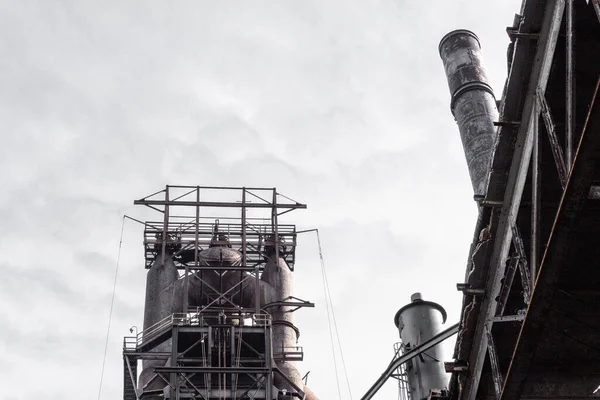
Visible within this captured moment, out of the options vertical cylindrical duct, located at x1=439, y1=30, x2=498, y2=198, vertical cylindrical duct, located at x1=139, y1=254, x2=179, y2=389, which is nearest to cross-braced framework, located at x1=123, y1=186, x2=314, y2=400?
vertical cylindrical duct, located at x1=139, y1=254, x2=179, y2=389

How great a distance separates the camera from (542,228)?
859 centimetres

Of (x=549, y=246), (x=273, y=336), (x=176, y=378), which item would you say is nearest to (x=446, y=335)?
(x=549, y=246)

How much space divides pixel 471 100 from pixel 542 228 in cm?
745

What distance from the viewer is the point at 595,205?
7.61 m

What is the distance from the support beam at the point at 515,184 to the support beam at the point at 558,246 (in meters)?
1.10

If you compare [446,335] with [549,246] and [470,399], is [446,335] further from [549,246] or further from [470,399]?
[549,246]

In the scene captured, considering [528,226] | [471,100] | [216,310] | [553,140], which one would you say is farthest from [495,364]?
[216,310]

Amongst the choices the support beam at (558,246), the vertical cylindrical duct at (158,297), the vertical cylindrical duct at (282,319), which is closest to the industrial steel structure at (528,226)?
the support beam at (558,246)

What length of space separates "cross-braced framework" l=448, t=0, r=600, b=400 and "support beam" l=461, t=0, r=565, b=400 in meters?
0.01

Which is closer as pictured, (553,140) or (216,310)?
(553,140)

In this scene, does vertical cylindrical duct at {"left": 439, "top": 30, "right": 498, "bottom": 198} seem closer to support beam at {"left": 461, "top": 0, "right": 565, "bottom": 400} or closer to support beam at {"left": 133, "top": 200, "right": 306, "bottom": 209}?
support beam at {"left": 461, "top": 0, "right": 565, "bottom": 400}

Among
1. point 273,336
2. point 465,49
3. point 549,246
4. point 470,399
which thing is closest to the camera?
point 549,246

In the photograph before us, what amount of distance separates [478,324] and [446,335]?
3.66m

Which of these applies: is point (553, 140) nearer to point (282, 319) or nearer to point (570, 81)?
point (570, 81)
